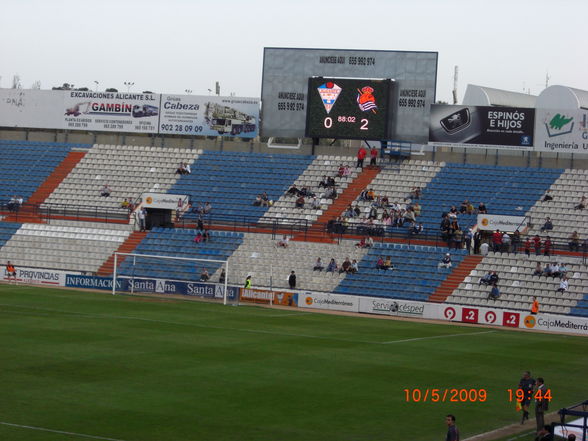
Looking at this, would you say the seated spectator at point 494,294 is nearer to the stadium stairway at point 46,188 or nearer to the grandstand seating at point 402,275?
the grandstand seating at point 402,275

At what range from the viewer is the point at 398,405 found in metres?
26.5

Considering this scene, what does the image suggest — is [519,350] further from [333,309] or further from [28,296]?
[28,296]

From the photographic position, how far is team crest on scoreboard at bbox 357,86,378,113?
2557 inches

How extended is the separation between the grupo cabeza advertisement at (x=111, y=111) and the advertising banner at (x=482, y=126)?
72.1ft

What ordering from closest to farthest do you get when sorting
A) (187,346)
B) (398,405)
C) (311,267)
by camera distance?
(398,405), (187,346), (311,267)

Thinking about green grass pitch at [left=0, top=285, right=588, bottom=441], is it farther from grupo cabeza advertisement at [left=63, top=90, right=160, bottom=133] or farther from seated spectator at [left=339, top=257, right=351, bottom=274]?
grupo cabeza advertisement at [left=63, top=90, right=160, bottom=133]

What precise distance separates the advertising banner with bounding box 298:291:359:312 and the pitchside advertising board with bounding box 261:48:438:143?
51.5ft

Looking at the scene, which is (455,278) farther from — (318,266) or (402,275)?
(318,266)

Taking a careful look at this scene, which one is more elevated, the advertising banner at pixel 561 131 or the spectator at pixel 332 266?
the advertising banner at pixel 561 131

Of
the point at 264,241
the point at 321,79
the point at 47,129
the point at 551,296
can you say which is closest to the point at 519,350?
the point at 551,296

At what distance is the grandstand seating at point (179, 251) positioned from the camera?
196 ft

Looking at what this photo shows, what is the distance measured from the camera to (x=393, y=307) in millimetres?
52656

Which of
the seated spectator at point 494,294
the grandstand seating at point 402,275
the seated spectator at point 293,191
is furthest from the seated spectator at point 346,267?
the seated spectator at point 293,191

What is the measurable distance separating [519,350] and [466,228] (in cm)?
2025
